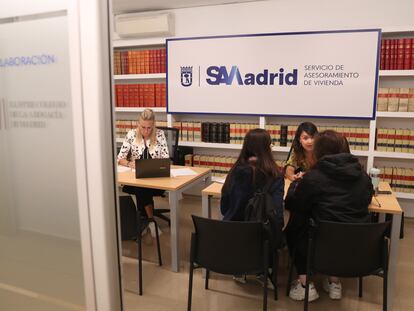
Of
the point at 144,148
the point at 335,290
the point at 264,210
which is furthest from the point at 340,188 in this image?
the point at 144,148

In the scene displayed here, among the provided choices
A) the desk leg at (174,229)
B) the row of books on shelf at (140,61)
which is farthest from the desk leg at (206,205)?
the row of books on shelf at (140,61)

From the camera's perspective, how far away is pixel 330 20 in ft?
13.7

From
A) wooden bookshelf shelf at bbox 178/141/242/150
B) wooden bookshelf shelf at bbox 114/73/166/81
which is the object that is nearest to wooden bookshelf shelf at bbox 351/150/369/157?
wooden bookshelf shelf at bbox 178/141/242/150

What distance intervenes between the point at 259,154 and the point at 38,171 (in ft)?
5.77

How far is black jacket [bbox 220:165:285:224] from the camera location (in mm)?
2316

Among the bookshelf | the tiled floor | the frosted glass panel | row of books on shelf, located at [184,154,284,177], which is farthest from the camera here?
row of books on shelf, located at [184,154,284,177]

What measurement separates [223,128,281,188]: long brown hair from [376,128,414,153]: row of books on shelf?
2209 mm

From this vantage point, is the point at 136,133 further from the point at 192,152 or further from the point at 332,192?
the point at 332,192

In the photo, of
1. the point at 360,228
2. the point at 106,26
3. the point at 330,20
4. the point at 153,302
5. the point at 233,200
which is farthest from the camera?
the point at 330,20

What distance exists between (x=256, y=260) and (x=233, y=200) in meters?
0.44

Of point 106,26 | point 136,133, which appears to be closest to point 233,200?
point 136,133

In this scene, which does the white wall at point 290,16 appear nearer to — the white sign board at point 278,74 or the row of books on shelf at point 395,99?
the white sign board at point 278,74

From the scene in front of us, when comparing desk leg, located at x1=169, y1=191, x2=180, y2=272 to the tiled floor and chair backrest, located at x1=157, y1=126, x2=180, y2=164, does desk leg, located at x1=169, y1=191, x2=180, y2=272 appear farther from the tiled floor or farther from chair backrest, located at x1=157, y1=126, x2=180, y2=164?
chair backrest, located at x1=157, y1=126, x2=180, y2=164

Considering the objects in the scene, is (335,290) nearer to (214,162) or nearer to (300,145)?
(300,145)
